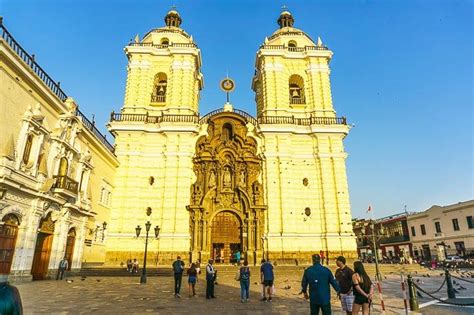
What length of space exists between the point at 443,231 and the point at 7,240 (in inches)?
1746

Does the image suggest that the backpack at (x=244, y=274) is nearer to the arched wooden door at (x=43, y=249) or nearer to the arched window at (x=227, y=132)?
the arched wooden door at (x=43, y=249)

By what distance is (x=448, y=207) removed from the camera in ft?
123

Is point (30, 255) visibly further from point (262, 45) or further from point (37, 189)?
point (262, 45)

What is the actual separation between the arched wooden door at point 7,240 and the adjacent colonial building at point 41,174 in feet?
0.13

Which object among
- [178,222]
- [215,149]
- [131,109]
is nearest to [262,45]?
[215,149]

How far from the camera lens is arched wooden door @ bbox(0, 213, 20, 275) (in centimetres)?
1273

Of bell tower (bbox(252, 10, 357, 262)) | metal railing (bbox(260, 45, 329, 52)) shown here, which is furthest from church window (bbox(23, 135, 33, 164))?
metal railing (bbox(260, 45, 329, 52))

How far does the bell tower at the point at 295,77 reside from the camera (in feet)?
94.1

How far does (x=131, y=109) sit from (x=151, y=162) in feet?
18.2

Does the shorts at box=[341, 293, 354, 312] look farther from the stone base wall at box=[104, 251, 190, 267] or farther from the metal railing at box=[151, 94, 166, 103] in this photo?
the metal railing at box=[151, 94, 166, 103]

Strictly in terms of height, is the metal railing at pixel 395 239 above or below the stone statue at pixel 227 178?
below

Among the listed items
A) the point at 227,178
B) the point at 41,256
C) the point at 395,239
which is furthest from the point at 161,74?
the point at 395,239

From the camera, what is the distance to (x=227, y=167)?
26.9m

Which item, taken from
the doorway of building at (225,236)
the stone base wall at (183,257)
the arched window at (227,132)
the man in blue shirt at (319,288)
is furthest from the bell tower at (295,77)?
the man in blue shirt at (319,288)
